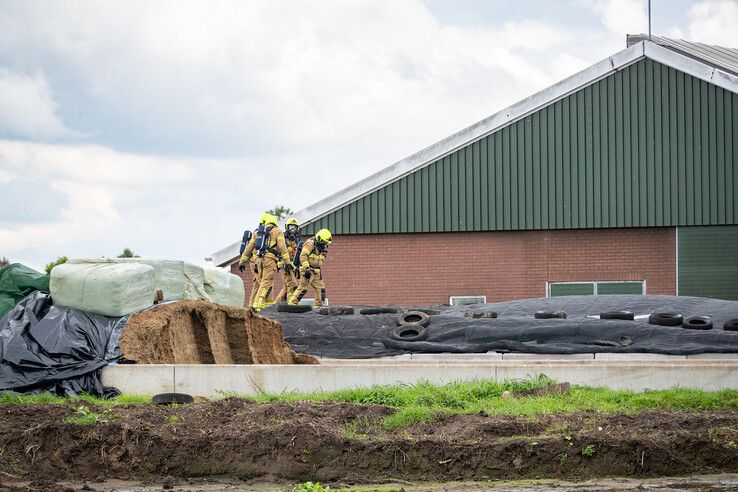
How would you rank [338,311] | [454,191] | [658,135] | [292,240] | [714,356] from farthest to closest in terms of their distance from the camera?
[454,191] → [658,135] → [292,240] → [338,311] → [714,356]

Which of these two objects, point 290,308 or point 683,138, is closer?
point 290,308

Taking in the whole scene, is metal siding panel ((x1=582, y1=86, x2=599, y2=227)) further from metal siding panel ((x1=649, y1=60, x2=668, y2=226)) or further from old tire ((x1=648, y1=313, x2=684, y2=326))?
old tire ((x1=648, y1=313, x2=684, y2=326))

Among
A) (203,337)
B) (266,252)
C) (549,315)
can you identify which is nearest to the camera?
(203,337)

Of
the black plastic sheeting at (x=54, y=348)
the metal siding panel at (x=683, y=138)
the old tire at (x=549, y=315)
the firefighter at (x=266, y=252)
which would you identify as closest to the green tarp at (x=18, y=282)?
the black plastic sheeting at (x=54, y=348)

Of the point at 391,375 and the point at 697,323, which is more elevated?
the point at 697,323

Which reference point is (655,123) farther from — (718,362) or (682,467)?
(682,467)

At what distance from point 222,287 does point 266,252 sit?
560cm

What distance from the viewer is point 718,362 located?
44.2 ft

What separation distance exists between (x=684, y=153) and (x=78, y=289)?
2088 centimetres

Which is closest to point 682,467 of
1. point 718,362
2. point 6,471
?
point 718,362

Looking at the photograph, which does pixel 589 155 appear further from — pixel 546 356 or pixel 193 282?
pixel 193 282

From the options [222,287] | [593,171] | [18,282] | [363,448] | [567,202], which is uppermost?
[593,171]

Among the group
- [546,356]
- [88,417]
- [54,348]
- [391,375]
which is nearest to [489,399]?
[391,375]

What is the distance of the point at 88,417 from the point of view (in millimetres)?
10086
